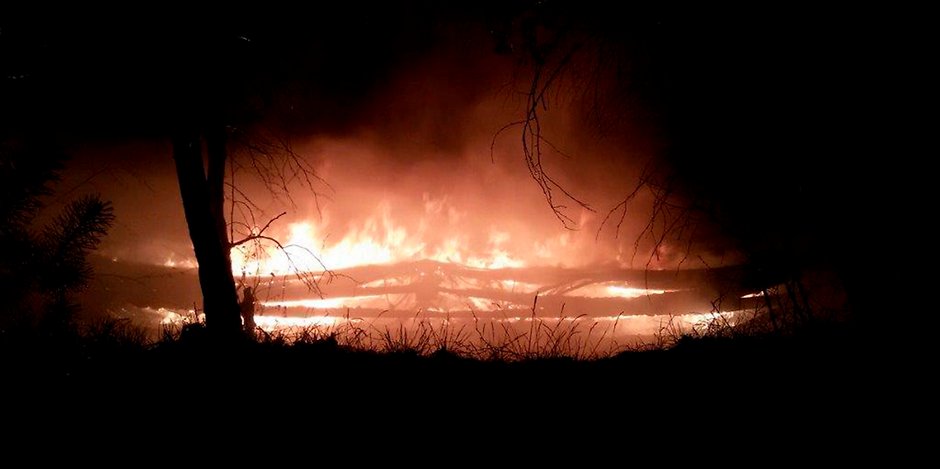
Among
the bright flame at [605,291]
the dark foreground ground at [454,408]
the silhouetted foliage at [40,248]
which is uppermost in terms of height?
the bright flame at [605,291]

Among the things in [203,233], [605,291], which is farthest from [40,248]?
[605,291]

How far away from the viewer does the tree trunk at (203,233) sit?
189 inches

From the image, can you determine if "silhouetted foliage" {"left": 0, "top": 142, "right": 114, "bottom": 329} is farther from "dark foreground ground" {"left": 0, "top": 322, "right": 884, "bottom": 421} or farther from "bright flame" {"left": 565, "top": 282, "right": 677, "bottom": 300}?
"bright flame" {"left": 565, "top": 282, "right": 677, "bottom": 300}

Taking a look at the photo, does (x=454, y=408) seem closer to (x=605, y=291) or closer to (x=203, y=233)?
(x=203, y=233)

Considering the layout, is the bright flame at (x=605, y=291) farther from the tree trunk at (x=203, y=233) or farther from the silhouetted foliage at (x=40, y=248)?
the silhouetted foliage at (x=40, y=248)

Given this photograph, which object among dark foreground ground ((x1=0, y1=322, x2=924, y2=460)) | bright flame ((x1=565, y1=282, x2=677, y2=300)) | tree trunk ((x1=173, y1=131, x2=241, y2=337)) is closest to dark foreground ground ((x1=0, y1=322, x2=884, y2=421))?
dark foreground ground ((x1=0, y1=322, x2=924, y2=460))

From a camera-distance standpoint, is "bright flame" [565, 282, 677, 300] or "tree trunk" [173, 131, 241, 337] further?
"bright flame" [565, 282, 677, 300]

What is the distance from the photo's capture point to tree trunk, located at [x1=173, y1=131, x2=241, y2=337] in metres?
4.80

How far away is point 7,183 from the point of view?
2490mm

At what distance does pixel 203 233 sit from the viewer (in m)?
4.89

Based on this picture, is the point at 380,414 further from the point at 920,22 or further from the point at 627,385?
the point at 920,22

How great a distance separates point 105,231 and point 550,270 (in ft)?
231

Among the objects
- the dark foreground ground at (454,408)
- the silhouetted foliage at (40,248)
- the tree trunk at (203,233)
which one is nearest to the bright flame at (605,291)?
the tree trunk at (203,233)

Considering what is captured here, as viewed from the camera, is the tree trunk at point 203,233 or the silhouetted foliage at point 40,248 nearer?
the silhouetted foliage at point 40,248
